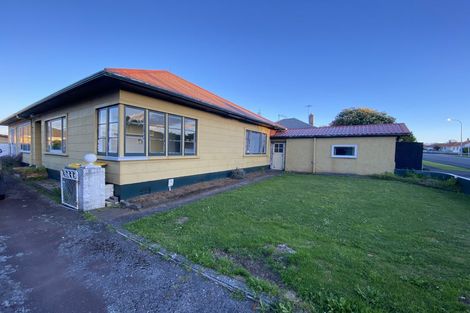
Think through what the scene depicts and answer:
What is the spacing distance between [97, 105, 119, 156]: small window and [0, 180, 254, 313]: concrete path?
256 centimetres

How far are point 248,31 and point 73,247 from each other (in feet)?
41.9

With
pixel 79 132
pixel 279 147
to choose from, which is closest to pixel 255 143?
pixel 279 147

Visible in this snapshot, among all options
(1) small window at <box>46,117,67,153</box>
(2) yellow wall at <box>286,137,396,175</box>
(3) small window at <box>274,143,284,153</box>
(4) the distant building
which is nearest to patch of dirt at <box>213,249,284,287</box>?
(1) small window at <box>46,117,67,153</box>

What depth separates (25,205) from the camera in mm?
5484

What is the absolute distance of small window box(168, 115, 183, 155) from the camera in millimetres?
7062

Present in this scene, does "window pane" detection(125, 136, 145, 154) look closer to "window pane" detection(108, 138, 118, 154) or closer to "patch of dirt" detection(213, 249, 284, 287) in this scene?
"window pane" detection(108, 138, 118, 154)

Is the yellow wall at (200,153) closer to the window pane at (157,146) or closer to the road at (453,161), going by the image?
the window pane at (157,146)

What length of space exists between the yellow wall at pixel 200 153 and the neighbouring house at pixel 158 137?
0.03 meters

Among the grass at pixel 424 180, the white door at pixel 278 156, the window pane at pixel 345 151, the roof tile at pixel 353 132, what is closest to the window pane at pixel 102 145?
the roof tile at pixel 353 132

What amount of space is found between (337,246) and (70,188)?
6.34 metres

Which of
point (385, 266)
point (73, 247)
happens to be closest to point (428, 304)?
point (385, 266)

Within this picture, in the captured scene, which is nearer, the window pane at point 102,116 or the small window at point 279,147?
the window pane at point 102,116

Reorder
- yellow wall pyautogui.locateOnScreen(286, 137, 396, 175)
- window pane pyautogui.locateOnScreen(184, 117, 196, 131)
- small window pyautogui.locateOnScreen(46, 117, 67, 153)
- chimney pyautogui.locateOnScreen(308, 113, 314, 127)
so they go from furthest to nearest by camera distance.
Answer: chimney pyautogui.locateOnScreen(308, 113, 314, 127) < yellow wall pyautogui.locateOnScreen(286, 137, 396, 175) < small window pyautogui.locateOnScreen(46, 117, 67, 153) < window pane pyautogui.locateOnScreen(184, 117, 196, 131)

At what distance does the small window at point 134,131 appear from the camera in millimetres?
5867
